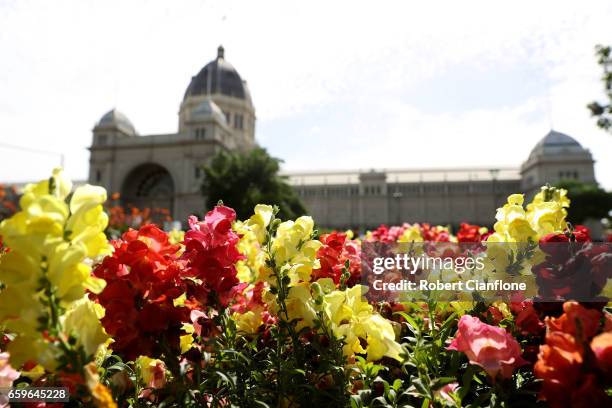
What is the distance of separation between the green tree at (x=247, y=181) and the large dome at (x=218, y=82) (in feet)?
113

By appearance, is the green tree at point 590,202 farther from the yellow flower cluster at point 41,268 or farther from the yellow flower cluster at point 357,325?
the yellow flower cluster at point 41,268

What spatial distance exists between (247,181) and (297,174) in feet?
133

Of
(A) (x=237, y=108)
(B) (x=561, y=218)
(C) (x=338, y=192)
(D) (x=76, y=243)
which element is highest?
(A) (x=237, y=108)

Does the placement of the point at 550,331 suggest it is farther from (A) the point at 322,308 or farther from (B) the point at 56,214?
(B) the point at 56,214

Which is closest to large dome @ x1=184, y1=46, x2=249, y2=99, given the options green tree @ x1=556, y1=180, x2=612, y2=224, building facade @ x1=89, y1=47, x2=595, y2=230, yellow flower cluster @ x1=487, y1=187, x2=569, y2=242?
building facade @ x1=89, y1=47, x2=595, y2=230

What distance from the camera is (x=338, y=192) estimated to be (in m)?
75.8

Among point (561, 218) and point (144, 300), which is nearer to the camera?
point (144, 300)

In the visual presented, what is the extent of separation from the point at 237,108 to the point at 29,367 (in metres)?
74.7

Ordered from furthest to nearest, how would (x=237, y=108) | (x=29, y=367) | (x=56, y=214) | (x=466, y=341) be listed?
(x=237, y=108) < (x=29, y=367) < (x=466, y=341) < (x=56, y=214)

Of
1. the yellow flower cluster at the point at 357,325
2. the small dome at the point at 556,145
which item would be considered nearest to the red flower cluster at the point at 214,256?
the yellow flower cluster at the point at 357,325

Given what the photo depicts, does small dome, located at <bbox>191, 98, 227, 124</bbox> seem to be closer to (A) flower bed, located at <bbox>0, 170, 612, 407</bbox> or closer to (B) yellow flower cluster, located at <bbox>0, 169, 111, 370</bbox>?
(A) flower bed, located at <bbox>0, 170, 612, 407</bbox>

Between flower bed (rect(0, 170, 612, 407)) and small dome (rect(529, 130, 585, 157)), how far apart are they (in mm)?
72503

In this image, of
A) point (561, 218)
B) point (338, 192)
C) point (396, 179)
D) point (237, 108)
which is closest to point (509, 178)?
point (396, 179)

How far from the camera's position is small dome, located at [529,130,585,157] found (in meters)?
65.3
